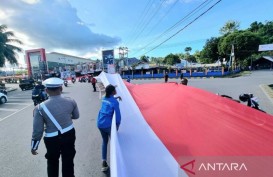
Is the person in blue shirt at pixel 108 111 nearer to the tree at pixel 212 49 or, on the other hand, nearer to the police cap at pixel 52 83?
the police cap at pixel 52 83

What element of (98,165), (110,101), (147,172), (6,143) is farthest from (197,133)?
(6,143)

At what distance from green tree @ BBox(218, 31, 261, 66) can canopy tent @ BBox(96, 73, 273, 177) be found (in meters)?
58.7

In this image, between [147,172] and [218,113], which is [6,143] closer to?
[147,172]

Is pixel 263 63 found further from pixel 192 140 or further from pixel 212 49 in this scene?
pixel 192 140

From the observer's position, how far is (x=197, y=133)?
4223 millimetres

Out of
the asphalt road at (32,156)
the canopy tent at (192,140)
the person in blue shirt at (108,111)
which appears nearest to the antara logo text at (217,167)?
the canopy tent at (192,140)

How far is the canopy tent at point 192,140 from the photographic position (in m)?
3.21

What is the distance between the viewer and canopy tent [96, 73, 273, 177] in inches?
126

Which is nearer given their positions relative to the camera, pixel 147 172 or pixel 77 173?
pixel 147 172

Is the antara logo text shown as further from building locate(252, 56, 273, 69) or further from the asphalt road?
building locate(252, 56, 273, 69)

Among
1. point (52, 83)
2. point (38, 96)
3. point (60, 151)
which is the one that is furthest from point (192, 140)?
point (38, 96)

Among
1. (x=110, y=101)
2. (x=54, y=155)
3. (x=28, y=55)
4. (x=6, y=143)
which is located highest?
(x=28, y=55)

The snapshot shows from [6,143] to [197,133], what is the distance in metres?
5.86

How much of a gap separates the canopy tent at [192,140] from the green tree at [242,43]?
58.7 metres
